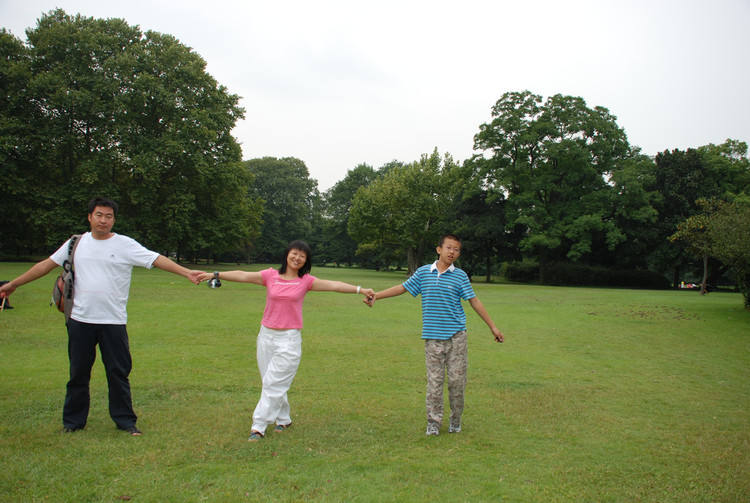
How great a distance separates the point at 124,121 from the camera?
36.9m

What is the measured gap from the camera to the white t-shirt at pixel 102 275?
5.14 meters

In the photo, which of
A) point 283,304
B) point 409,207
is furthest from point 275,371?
point 409,207

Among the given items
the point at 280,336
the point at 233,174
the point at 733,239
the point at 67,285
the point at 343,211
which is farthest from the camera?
the point at 343,211

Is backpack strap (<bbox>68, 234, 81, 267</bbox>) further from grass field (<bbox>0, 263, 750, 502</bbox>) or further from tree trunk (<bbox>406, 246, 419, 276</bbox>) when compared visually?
tree trunk (<bbox>406, 246, 419, 276</bbox>)

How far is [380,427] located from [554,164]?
147 feet

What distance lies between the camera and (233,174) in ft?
132

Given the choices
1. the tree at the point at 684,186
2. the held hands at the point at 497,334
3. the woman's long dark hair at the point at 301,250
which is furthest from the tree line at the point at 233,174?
the woman's long dark hair at the point at 301,250

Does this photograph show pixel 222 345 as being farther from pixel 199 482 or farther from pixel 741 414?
pixel 741 414

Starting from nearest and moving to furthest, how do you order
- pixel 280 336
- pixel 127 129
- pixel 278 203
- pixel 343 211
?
pixel 280 336, pixel 127 129, pixel 278 203, pixel 343 211

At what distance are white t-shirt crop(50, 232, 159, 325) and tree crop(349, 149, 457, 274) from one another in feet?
142

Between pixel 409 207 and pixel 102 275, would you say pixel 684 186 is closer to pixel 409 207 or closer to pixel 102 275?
pixel 409 207

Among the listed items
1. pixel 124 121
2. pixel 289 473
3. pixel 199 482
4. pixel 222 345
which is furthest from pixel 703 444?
pixel 124 121

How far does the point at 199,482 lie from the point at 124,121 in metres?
38.7

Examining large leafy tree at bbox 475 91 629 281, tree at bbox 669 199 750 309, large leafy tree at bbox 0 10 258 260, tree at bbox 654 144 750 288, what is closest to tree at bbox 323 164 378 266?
large leafy tree at bbox 475 91 629 281
